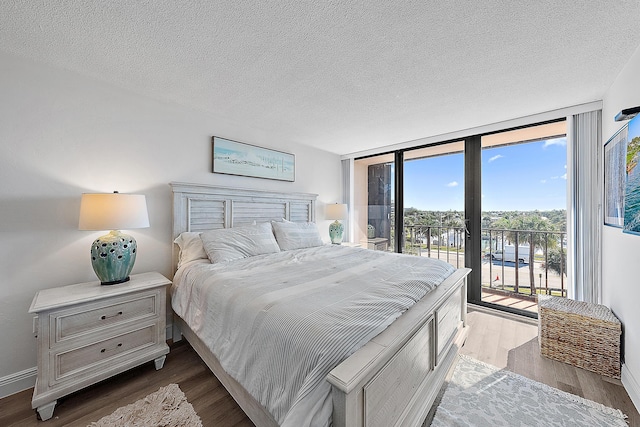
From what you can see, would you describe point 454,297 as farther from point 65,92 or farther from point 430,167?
point 65,92

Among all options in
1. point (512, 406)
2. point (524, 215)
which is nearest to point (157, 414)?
point (512, 406)

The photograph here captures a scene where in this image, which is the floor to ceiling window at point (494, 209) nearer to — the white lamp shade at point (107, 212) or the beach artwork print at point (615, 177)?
the beach artwork print at point (615, 177)

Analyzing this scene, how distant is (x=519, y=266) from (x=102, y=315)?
465cm

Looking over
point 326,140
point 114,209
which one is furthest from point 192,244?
point 326,140

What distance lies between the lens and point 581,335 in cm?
202

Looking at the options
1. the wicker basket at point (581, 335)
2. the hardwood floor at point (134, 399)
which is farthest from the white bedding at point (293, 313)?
the wicker basket at point (581, 335)

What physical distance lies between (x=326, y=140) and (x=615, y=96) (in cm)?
290

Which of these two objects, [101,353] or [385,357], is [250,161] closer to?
[101,353]

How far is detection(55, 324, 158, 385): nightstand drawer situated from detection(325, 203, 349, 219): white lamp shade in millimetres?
2756

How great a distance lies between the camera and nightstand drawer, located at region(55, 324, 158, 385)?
1606 mm

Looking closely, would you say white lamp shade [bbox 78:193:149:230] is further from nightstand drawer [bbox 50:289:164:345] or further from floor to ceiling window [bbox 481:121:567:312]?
floor to ceiling window [bbox 481:121:567:312]

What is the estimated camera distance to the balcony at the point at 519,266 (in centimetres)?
319

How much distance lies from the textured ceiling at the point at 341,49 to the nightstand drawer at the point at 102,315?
5.82 ft

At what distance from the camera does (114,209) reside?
187 cm
